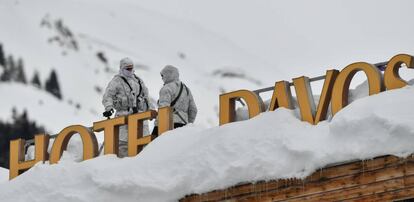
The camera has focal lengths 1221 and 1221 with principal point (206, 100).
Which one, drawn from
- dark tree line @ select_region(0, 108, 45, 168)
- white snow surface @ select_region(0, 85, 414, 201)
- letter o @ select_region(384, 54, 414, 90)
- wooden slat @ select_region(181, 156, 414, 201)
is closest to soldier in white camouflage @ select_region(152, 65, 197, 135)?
Answer: white snow surface @ select_region(0, 85, 414, 201)

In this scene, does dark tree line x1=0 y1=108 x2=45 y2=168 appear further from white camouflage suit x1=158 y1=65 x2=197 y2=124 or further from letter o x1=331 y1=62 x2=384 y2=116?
letter o x1=331 y1=62 x2=384 y2=116

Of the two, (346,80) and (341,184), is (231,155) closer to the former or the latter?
(341,184)

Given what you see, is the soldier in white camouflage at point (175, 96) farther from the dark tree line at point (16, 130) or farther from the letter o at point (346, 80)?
the dark tree line at point (16, 130)

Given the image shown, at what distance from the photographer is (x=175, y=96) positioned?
20516 millimetres

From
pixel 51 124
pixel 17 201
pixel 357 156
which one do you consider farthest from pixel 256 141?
pixel 51 124

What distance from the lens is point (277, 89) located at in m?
18.1

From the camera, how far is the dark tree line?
12774cm

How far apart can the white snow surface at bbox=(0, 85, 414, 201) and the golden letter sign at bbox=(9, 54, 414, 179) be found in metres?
0.25

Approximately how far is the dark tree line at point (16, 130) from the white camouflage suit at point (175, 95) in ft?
309

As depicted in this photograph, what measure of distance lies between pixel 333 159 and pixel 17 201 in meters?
5.81

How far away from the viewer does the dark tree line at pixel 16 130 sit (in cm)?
12774

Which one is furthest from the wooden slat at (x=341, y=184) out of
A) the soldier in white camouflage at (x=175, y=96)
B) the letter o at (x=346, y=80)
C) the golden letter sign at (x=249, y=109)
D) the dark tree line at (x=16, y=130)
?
the dark tree line at (x=16, y=130)

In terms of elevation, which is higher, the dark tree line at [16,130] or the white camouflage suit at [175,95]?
the dark tree line at [16,130]

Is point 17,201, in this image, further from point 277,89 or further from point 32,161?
point 277,89
